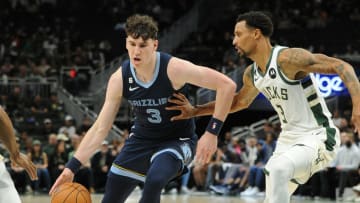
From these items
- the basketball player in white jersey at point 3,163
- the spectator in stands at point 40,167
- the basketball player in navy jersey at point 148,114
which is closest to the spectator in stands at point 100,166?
the spectator in stands at point 40,167

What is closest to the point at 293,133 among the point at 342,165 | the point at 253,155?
the point at 342,165

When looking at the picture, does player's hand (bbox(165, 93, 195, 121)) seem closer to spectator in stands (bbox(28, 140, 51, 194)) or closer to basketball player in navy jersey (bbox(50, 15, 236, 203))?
basketball player in navy jersey (bbox(50, 15, 236, 203))

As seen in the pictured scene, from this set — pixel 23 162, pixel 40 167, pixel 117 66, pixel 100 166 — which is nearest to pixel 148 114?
pixel 23 162

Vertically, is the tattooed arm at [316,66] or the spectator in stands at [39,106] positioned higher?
the tattooed arm at [316,66]

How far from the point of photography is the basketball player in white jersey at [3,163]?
5625 mm

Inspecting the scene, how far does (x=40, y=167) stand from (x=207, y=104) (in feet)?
35.4

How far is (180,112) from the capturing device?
671 centimetres

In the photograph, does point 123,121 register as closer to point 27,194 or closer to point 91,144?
point 27,194

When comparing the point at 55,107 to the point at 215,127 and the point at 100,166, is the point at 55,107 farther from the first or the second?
the point at 215,127

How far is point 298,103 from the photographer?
6578mm

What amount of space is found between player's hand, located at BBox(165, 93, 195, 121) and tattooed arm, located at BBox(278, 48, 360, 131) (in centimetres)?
89

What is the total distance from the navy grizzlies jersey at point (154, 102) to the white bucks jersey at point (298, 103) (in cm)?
83

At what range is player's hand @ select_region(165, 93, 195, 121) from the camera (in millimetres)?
6617

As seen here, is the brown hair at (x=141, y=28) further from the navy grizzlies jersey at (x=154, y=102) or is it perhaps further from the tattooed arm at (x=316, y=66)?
the tattooed arm at (x=316, y=66)
